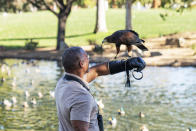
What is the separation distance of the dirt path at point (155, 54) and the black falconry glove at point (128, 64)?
18422 mm

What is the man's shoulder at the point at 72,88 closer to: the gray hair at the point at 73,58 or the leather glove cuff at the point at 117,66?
the gray hair at the point at 73,58

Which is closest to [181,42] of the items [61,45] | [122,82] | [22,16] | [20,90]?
[61,45]

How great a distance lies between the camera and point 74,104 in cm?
380

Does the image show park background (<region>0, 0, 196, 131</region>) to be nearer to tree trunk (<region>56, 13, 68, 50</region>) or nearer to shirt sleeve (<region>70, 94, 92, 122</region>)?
tree trunk (<region>56, 13, 68, 50</region>)

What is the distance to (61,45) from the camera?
101 feet

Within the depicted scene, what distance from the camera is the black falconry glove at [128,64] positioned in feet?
14.8

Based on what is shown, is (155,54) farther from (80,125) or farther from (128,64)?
(80,125)

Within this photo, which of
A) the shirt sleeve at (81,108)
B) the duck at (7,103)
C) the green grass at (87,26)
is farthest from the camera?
the green grass at (87,26)

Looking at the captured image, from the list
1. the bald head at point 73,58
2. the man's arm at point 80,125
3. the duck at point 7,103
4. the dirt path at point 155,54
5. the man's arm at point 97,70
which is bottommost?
the dirt path at point 155,54

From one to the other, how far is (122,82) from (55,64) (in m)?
7.45

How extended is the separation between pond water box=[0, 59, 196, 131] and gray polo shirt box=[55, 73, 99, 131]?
26.9 ft

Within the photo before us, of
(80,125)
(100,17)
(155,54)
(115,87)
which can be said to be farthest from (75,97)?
(100,17)

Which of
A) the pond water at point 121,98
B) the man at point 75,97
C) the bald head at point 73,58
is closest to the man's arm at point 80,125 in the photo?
the man at point 75,97

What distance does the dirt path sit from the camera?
24.3 meters
